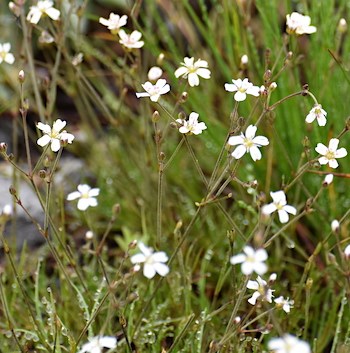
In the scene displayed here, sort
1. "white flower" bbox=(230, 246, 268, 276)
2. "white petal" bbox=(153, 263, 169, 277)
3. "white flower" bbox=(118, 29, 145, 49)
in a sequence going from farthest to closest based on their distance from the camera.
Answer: "white flower" bbox=(118, 29, 145, 49) → "white petal" bbox=(153, 263, 169, 277) → "white flower" bbox=(230, 246, 268, 276)

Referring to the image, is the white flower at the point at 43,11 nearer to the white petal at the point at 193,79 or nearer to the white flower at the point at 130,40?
the white flower at the point at 130,40

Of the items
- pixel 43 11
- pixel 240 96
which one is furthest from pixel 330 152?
pixel 43 11

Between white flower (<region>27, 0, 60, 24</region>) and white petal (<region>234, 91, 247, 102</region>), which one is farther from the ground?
white flower (<region>27, 0, 60, 24</region>)

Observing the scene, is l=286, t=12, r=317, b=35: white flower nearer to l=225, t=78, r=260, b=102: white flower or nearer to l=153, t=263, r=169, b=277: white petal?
l=225, t=78, r=260, b=102: white flower

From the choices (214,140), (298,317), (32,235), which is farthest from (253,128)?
(32,235)

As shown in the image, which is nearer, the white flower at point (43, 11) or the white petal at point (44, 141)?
the white petal at point (44, 141)

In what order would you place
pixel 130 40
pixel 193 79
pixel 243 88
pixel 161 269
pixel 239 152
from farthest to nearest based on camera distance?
pixel 130 40 < pixel 193 79 < pixel 243 88 < pixel 239 152 < pixel 161 269

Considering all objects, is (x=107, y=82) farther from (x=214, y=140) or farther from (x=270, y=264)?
(x=270, y=264)

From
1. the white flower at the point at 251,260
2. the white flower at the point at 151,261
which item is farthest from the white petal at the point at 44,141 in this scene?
the white flower at the point at 251,260

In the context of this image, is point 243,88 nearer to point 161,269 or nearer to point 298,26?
point 298,26

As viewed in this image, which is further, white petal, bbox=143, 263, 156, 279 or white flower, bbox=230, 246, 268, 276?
white petal, bbox=143, 263, 156, 279

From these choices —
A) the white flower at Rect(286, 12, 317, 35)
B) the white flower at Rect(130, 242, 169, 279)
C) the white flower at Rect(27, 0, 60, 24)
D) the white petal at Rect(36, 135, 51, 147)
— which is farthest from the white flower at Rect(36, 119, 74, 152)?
the white flower at Rect(286, 12, 317, 35)
